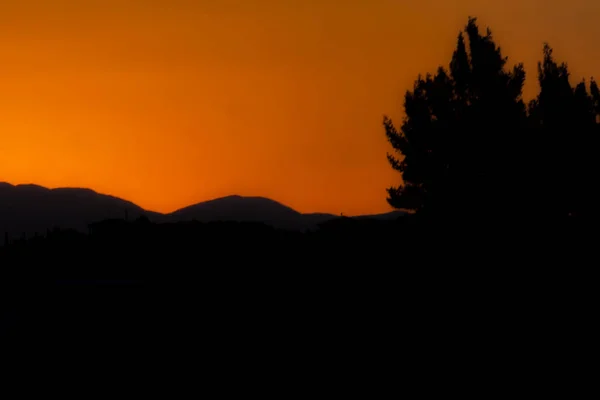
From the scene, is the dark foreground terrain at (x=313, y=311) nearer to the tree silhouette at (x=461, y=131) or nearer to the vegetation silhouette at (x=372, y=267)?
the vegetation silhouette at (x=372, y=267)

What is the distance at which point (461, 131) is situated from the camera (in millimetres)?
47031

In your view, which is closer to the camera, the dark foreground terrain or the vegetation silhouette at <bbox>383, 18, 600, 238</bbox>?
the dark foreground terrain

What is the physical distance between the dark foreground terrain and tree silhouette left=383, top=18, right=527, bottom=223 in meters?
15.8

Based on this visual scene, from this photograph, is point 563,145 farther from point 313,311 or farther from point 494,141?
point 313,311

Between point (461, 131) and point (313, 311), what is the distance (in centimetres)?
2732

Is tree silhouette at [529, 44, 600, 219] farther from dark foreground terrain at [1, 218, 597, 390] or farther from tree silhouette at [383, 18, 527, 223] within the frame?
dark foreground terrain at [1, 218, 597, 390]

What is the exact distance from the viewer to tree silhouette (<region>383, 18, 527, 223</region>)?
44.8m

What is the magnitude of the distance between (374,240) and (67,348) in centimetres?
1277

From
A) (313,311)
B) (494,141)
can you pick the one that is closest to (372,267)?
(313,311)

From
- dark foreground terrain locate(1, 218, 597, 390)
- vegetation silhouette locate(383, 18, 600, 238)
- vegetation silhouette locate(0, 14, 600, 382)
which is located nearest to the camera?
dark foreground terrain locate(1, 218, 597, 390)

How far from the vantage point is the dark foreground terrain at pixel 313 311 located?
1878 centimetres

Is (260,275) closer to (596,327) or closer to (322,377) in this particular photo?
(322,377)

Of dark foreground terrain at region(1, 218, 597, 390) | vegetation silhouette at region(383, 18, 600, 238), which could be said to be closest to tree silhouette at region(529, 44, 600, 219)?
vegetation silhouette at region(383, 18, 600, 238)

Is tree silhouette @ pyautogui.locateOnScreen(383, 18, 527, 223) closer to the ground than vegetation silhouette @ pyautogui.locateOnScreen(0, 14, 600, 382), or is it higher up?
higher up
